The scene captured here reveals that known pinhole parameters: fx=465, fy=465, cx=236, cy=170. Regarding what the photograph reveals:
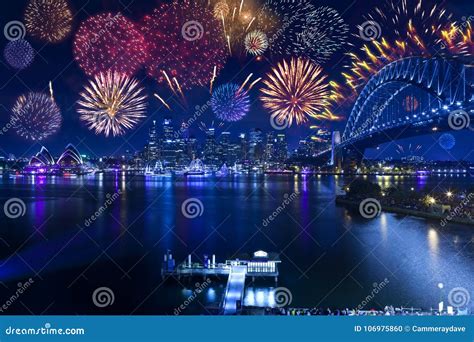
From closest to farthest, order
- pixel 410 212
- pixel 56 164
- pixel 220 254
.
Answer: pixel 220 254
pixel 410 212
pixel 56 164

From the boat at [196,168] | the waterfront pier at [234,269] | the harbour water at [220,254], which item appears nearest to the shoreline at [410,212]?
the harbour water at [220,254]

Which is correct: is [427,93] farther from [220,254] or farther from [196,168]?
[196,168]

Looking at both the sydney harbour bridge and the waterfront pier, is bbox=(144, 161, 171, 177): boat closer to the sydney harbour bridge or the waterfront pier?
the sydney harbour bridge

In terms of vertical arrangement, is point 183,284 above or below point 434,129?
below

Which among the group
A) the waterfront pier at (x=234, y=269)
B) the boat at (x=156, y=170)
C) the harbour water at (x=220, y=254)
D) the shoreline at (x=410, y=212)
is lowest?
the harbour water at (x=220, y=254)

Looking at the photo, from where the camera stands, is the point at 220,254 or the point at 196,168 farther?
the point at 196,168

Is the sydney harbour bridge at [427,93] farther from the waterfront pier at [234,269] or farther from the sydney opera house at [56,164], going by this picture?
the sydney opera house at [56,164]

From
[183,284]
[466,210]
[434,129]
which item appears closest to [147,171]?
[434,129]

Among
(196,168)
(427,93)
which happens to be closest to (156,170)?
(196,168)

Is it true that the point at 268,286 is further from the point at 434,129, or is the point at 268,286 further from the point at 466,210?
the point at 434,129
